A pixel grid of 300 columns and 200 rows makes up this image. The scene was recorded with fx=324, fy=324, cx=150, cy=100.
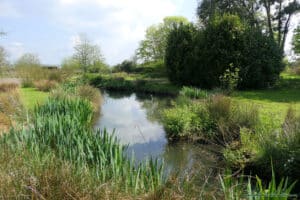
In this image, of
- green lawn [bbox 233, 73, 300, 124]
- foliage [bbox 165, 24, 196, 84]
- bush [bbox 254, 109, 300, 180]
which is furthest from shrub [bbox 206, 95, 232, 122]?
foliage [bbox 165, 24, 196, 84]

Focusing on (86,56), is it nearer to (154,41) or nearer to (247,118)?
(154,41)

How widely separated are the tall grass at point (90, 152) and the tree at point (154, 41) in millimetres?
39505

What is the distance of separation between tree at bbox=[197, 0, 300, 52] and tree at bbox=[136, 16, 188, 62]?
14.8 m

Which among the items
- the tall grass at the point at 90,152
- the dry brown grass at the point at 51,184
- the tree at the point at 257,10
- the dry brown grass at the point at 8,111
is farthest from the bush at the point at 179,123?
the tree at the point at 257,10

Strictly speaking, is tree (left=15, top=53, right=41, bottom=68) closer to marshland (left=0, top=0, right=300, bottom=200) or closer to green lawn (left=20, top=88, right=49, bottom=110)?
marshland (left=0, top=0, right=300, bottom=200)

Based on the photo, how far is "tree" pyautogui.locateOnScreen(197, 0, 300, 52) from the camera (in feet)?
91.6

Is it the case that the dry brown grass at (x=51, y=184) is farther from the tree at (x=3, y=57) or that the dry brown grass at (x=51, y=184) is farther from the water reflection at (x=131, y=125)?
the tree at (x=3, y=57)

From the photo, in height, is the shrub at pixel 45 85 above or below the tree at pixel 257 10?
below

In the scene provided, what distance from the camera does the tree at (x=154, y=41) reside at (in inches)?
1745

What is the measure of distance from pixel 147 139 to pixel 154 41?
36.9m

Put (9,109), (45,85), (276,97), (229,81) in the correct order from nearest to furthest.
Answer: (9,109)
(229,81)
(276,97)
(45,85)

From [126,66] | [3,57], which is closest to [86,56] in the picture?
[126,66]

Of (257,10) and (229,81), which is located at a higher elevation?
(257,10)

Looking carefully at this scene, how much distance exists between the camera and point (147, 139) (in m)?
9.62
